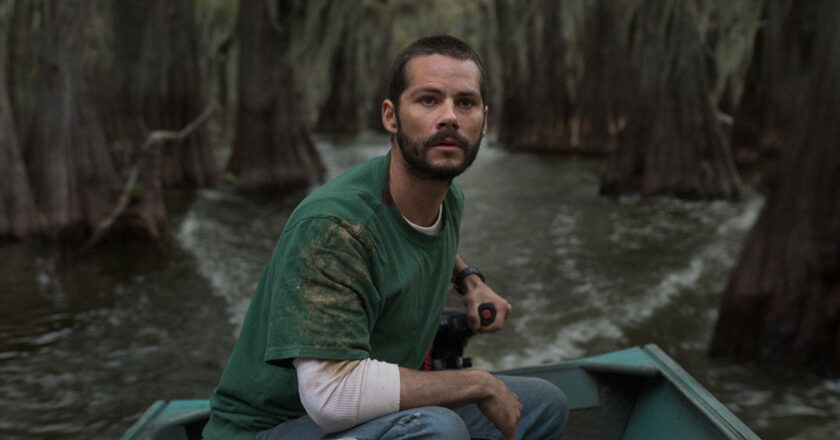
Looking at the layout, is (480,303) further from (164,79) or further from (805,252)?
(164,79)

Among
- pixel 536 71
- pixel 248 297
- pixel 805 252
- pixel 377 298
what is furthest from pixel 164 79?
pixel 536 71

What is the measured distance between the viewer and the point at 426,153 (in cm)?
210

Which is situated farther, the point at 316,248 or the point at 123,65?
the point at 123,65

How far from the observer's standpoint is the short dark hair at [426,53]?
6.97 feet

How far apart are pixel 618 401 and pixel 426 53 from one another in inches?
77.0

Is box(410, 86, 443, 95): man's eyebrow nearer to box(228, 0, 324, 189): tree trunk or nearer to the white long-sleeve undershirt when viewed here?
the white long-sleeve undershirt

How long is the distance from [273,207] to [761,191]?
9.90 metres

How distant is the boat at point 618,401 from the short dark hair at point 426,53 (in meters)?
1.36

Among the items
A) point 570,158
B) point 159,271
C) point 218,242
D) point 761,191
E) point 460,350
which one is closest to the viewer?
point 460,350

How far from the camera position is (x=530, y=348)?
22.1 feet

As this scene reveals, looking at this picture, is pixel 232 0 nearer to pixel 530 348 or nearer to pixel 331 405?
pixel 530 348

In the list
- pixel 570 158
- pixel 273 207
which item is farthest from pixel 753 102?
pixel 273 207

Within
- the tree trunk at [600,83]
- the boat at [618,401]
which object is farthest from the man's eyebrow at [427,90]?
the tree trunk at [600,83]

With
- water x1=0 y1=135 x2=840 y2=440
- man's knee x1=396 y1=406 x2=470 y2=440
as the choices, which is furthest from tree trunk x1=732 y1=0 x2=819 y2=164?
man's knee x1=396 y1=406 x2=470 y2=440
